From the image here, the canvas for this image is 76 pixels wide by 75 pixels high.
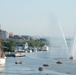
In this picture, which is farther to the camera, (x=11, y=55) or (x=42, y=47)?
(x=42, y=47)

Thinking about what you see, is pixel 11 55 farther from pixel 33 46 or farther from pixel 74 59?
pixel 33 46

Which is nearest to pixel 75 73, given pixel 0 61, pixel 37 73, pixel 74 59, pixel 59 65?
pixel 37 73

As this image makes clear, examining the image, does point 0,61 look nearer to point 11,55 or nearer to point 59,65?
point 59,65

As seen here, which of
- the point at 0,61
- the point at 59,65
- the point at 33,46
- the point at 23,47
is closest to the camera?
the point at 59,65

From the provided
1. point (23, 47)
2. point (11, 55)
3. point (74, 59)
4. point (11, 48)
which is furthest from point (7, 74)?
point (23, 47)

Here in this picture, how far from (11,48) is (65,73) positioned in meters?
70.5

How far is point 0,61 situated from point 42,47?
93522mm

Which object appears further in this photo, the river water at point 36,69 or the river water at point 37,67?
the river water at point 37,67

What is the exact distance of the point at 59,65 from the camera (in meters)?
70.2

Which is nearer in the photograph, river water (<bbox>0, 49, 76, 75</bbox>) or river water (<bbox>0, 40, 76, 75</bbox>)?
river water (<bbox>0, 49, 76, 75</bbox>)

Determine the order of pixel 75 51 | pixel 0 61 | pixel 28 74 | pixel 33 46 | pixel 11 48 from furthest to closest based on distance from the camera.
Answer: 1. pixel 33 46
2. pixel 11 48
3. pixel 75 51
4. pixel 0 61
5. pixel 28 74

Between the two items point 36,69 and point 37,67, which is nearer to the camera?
point 36,69

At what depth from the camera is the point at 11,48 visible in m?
126

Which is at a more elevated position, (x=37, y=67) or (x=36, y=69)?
(x=37, y=67)
